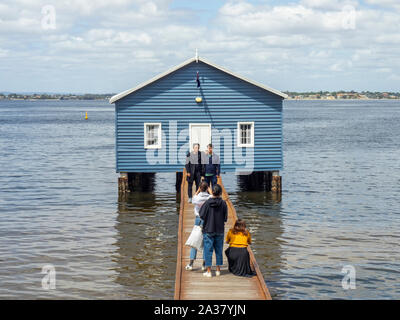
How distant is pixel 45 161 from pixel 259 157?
89.0 ft

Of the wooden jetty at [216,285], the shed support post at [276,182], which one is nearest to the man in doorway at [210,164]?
the wooden jetty at [216,285]

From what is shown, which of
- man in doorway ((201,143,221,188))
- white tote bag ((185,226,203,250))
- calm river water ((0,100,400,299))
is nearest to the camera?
white tote bag ((185,226,203,250))

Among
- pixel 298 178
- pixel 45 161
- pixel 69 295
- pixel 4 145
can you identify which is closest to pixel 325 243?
pixel 69 295

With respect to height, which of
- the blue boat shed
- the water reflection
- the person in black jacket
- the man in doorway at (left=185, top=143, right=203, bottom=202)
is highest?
the blue boat shed

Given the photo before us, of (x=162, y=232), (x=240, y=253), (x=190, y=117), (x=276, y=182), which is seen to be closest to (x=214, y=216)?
(x=240, y=253)

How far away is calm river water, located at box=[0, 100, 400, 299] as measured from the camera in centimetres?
1714

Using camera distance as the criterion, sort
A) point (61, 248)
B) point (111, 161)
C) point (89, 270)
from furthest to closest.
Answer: point (111, 161) < point (61, 248) < point (89, 270)

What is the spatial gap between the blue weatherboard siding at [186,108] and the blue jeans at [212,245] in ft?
50.0

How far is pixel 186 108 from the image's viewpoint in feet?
93.1

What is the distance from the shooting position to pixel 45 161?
167ft

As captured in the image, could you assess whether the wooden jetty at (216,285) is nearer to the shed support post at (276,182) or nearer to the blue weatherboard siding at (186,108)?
the blue weatherboard siding at (186,108)

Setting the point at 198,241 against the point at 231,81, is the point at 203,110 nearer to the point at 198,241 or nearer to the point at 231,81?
the point at 231,81

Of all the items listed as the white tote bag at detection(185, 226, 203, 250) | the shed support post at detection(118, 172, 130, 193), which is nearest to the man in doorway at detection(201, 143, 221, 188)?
the white tote bag at detection(185, 226, 203, 250)

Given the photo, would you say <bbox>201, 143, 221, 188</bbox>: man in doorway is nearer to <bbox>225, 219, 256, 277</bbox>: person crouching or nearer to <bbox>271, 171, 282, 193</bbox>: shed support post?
<bbox>225, 219, 256, 277</bbox>: person crouching
